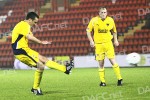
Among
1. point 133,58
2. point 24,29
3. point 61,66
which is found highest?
point 24,29

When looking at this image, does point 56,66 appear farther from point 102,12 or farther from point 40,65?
point 102,12

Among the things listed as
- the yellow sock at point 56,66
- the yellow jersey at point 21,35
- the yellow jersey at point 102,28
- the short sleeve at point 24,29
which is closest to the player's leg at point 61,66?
the yellow sock at point 56,66

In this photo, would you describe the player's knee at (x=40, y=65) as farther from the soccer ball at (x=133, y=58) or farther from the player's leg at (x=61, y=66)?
the soccer ball at (x=133, y=58)

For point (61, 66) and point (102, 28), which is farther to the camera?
point (102, 28)

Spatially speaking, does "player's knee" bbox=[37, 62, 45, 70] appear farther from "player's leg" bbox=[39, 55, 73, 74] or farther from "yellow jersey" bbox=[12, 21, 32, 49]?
"yellow jersey" bbox=[12, 21, 32, 49]

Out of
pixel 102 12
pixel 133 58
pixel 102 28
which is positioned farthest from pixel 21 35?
pixel 133 58

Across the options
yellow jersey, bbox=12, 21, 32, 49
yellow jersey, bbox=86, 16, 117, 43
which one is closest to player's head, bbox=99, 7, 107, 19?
yellow jersey, bbox=86, 16, 117, 43

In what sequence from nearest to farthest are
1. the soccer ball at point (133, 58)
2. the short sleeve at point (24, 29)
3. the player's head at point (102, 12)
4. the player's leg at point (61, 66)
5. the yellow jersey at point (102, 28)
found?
the player's leg at point (61, 66)
the short sleeve at point (24, 29)
the player's head at point (102, 12)
the yellow jersey at point (102, 28)
the soccer ball at point (133, 58)

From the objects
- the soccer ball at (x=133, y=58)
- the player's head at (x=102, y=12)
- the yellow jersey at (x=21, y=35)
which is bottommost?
the soccer ball at (x=133, y=58)

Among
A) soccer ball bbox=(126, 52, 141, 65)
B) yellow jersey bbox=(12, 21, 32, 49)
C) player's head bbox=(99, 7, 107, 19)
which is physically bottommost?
soccer ball bbox=(126, 52, 141, 65)

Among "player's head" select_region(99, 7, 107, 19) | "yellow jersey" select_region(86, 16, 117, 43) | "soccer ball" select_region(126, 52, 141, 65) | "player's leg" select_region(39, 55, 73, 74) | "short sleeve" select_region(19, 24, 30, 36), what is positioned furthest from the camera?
"soccer ball" select_region(126, 52, 141, 65)

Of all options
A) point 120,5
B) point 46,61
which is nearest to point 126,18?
point 120,5

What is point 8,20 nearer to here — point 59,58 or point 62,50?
point 62,50

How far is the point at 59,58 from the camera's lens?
24312 millimetres
